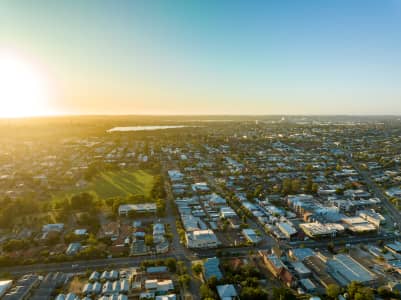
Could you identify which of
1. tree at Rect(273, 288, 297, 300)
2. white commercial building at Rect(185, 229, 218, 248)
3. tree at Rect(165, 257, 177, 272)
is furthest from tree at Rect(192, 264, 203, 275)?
tree at Rect(273, 288, 297, 300)

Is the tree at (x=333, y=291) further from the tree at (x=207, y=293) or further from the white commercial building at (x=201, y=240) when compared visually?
the white commercial building at (x=201, y=240)

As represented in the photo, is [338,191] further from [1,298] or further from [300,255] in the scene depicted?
[1,298]

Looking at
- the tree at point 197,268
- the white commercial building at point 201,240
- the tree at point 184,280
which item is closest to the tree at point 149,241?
the white commercial building at point 201,240

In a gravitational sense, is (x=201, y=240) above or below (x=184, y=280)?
above

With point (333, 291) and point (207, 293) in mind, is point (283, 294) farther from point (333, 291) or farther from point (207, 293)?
point (207, 293)

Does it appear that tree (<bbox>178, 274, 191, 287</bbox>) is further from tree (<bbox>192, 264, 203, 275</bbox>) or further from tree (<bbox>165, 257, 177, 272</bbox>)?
tree (<bbox>165, 257, 177, 272</bbox>)

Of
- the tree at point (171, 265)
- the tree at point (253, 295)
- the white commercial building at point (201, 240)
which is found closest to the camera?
the tree at point (253, 295)

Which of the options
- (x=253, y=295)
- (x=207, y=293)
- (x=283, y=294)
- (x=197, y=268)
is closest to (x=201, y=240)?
(x=197, y=268)

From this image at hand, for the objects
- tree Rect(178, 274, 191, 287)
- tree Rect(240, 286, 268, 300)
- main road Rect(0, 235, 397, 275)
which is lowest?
main road Rect(0, 235, 397, 275)
